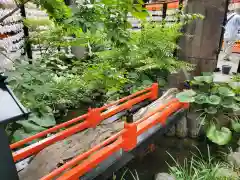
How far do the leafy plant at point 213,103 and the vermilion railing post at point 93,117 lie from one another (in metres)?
1.12

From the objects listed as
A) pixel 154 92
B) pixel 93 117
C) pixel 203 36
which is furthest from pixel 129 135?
pixel 203 36

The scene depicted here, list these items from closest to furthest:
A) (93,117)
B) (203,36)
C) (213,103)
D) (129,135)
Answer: (129,135) < (93,117) < (213,103) < (203,36)

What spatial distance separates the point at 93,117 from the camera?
7.16ft

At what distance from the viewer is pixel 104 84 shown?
308 cm

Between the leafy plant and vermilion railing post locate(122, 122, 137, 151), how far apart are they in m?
0.99

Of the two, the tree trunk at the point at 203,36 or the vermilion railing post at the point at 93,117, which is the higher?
the tree trunk at the point at 203,36

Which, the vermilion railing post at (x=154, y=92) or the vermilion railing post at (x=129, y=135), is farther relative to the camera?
the vermilion railing post at (x=154, y=92)

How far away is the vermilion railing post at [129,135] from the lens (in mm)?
1792

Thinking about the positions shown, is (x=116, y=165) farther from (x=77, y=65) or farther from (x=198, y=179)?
(x=77, y=65)

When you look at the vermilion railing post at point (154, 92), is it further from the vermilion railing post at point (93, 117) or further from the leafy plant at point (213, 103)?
the vermilion railing post at point (93, 117)

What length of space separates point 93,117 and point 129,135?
564mm

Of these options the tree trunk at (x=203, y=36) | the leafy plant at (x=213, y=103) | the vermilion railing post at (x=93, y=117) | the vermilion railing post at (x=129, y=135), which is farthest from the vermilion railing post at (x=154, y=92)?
the vermilion railing post at (x=129, y=135)

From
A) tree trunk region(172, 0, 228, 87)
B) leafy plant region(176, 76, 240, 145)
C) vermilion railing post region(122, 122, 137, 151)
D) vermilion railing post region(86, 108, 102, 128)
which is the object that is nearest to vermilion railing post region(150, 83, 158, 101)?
leafy plant region(176, 76, 240, 145)

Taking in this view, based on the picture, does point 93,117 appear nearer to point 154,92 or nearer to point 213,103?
point 154,92
